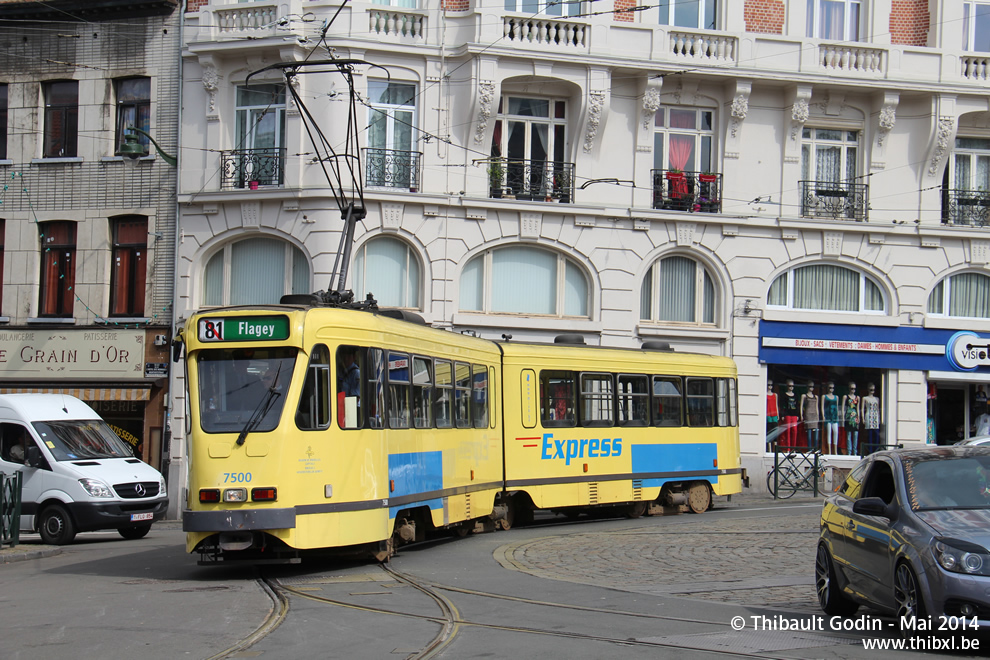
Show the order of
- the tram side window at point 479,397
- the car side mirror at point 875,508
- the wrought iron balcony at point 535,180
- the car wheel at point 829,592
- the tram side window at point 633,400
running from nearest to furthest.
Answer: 1. the car side mirror at point 875,508
2. the car wheel at point 829,592
3. the tram side window at point 479,397
4. the tram side window at point 633,400
5. the wrought iron balcony at point 535,180

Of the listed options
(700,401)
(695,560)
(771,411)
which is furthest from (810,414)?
(695,560)

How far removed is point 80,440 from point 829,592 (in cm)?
1349

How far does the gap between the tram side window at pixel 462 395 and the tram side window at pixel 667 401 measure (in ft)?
16.7

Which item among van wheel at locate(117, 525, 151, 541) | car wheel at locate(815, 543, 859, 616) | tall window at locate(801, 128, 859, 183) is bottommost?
van wheel at locate(117, 525, 151, 541)

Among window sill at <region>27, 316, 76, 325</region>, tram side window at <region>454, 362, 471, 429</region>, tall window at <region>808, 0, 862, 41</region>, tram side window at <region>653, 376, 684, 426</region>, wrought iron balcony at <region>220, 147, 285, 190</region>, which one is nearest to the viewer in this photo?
tram side window at <region>454, 362, 471, 429</region>

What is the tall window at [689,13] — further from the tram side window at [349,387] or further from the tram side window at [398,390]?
the tram side window at [349,387]

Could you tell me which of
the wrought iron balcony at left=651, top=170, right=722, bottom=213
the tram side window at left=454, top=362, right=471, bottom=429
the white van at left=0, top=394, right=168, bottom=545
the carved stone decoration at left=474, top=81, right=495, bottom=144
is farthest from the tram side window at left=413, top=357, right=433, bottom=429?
the wrought iron balcony at left=651, top=170, right=722, bottom=213

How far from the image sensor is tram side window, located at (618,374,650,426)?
810 inches

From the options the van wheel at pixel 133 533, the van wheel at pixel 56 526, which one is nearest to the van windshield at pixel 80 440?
the van wheel at pixel 56 526

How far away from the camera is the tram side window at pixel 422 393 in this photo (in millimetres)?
14914

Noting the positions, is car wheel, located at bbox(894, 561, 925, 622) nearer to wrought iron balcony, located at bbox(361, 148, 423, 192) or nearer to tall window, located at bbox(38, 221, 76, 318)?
wrought iron balcony, located at bbox(361, 148, 423, 192)

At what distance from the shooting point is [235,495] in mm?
12141

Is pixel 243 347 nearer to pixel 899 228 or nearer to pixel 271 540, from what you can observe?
pixel 271 540

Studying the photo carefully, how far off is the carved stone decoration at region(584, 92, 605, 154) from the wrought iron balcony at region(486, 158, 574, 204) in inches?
25.0
